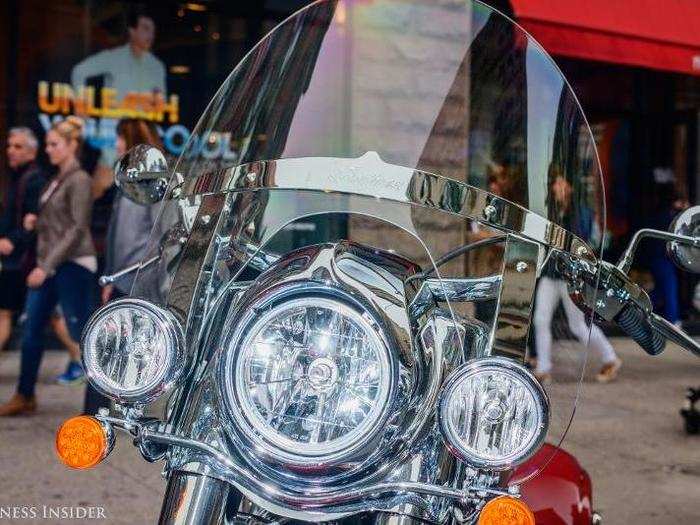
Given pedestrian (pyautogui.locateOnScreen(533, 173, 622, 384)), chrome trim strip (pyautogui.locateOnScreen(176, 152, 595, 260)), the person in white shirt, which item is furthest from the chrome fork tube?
the person in white shirt

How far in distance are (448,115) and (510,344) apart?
585mm

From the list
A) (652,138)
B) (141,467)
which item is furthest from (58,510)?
(652,138)

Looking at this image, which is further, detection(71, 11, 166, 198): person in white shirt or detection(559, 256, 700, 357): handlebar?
detection(71, 11, 166, 198): person in white shirt

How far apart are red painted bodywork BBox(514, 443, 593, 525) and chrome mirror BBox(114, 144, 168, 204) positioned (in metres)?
1.12

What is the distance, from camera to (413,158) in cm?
239

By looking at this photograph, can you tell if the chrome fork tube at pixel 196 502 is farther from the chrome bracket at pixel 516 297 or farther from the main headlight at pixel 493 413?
the chrome bracket at pixel 516 297

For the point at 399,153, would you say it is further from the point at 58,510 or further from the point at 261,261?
the point at 58,510

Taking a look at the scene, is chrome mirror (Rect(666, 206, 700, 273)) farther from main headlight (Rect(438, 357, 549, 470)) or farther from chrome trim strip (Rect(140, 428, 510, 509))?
chrome trim strip (Rect(140, 428, 510, 509))

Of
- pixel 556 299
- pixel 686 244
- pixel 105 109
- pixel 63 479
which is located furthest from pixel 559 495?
pixel 105 109

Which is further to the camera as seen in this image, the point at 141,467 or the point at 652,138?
the point at 652,138

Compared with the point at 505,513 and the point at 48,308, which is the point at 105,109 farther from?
the point at 505,513

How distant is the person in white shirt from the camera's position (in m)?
9.30

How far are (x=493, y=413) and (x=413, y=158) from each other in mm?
623

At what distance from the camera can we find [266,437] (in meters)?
2.00
